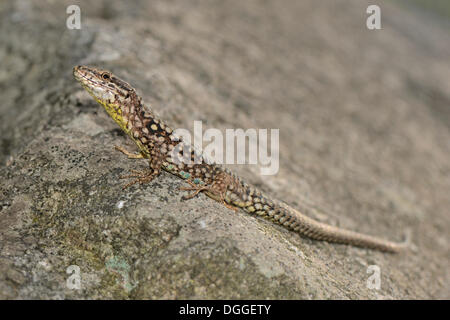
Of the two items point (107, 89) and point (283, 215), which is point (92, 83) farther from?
point (283, 215)

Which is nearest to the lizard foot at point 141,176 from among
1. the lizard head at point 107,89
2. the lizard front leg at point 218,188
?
the lizard front leg at point 218,188

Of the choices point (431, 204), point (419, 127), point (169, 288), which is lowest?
point (431, 204)

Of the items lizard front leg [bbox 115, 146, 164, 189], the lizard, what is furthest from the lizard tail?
lizard front leg [bbox 115, 146, 164, 189]

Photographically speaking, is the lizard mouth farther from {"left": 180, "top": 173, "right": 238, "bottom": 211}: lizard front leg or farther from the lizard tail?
the lizard tail

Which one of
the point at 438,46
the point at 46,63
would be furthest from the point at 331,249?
the point at 438,46

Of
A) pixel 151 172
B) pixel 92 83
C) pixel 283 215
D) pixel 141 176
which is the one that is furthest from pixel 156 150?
pixel 283 215

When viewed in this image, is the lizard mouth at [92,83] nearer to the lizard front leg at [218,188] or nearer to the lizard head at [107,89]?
the lizard head at [107,89]

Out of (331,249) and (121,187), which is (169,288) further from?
(331,249)
